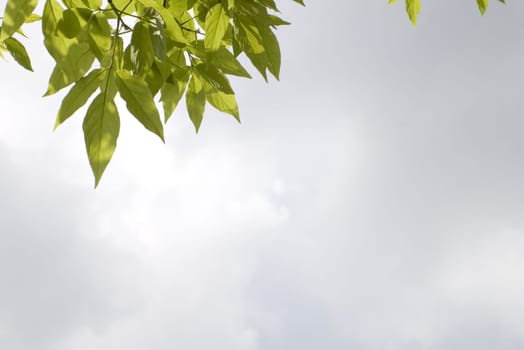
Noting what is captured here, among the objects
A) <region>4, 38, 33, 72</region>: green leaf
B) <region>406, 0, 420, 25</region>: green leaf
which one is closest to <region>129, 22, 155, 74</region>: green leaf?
<region>4, 38, 33, 72</region>: green leaf

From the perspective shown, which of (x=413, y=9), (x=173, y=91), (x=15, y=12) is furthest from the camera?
(x=413, y=9)

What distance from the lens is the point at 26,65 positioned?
49.2 inches

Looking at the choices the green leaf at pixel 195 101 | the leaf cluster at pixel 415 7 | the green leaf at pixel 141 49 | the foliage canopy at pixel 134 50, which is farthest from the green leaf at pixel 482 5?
the green leaf at pixel 141 49

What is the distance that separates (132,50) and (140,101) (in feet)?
A: 0.36

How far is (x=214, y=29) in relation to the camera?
1080 mm

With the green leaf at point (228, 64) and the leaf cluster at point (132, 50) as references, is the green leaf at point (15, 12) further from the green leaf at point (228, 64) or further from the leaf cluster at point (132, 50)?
the green leaf at point (228, 64)

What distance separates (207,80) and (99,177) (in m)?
0.35

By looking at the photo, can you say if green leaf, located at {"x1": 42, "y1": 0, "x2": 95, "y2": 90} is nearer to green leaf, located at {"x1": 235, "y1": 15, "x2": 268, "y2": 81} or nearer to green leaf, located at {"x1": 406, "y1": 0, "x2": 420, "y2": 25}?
green leaf, located at {"x1": 235, "y1": 15, "x2": 268, "y2": 81}

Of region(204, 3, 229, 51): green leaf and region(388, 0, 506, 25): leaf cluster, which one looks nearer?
region(204, 3, 229, 51): green leaf

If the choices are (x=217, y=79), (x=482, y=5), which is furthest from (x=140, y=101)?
(x=482, y=5)

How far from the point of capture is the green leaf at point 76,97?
1018 millimetres

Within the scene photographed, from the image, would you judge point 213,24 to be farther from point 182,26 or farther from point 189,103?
point 189,103

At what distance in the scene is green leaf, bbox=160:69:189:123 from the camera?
122 centimetres

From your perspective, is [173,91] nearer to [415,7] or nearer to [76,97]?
[76,97]
